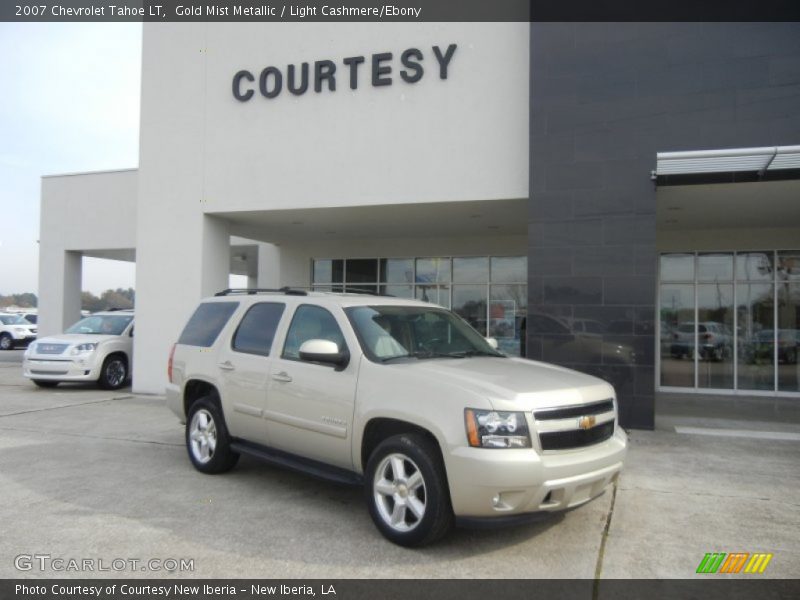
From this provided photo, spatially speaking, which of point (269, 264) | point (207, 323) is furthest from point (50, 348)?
point (207, 323)

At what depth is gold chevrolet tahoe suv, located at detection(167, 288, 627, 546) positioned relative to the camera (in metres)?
3.96

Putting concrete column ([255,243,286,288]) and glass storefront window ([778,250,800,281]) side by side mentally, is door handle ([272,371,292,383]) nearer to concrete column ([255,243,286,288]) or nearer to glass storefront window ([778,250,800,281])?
concrete column ([255,243,286,288])

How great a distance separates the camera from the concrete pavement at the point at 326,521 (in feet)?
13.2

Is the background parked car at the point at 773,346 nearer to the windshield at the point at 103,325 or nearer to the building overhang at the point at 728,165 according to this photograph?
the building overhang at the point at 728,165

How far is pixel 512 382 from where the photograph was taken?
429cm

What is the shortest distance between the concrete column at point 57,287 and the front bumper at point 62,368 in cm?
611

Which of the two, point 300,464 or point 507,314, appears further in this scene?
point 507,314

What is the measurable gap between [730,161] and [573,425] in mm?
5809

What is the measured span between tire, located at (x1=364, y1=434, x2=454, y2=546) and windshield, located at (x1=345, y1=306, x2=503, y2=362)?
30.5 inches

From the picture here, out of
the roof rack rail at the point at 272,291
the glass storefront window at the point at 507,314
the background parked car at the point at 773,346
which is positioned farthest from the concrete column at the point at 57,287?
the background parked car at the point at 773,346

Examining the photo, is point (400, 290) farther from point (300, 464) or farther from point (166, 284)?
point (300, 464)

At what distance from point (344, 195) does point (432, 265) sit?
5.05m

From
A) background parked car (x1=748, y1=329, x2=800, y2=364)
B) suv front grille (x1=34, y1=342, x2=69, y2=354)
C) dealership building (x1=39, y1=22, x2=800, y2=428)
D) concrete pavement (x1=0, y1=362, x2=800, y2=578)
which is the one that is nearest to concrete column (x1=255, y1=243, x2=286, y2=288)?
dealership building (x1=39, y1=22, x2=800, y2=428)

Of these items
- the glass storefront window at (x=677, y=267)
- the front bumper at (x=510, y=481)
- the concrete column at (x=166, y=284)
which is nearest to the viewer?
the front bumper at (x=510, y=481)
